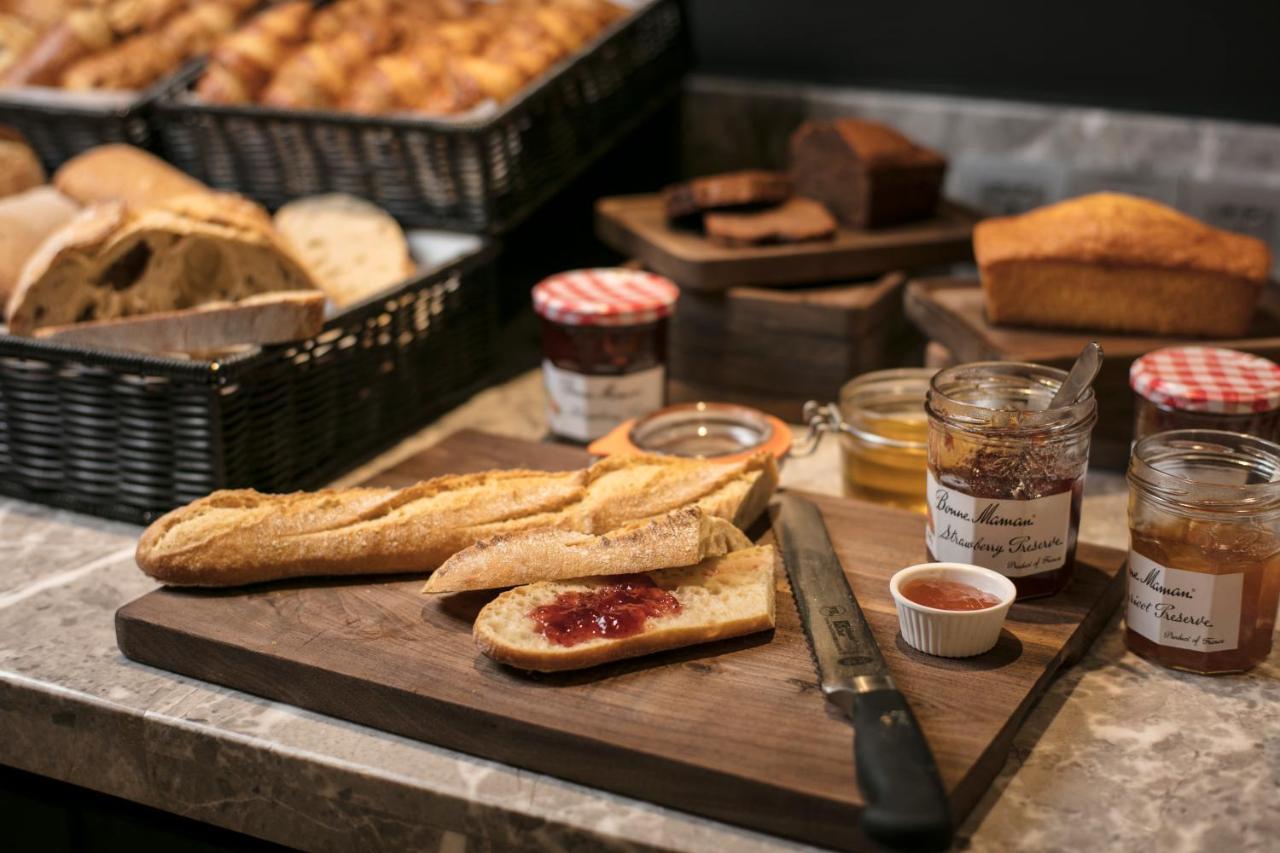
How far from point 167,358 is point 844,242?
848 millimetres

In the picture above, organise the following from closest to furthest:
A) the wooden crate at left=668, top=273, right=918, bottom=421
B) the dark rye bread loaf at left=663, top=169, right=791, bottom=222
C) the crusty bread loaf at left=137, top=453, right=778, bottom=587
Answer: the crusty bread loaf at left=137, top=453, right=778, bottom=587 < the wooden crate at left=668, top=273, right=918, bottom=421 < the dark rye bread loaf at left=663, top=169, right=791, bottom=222

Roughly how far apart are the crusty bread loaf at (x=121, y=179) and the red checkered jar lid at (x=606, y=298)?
0.51 meters

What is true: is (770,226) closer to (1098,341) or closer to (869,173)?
(869,173)

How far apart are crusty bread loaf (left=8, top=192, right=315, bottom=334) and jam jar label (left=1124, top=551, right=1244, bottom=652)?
93 cm

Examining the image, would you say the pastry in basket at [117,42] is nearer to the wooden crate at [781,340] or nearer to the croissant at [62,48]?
the croissant at [62,48]

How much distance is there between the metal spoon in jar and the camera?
1.13 metres

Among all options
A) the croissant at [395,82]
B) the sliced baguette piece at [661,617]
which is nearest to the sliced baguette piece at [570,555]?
the sliced baguette piece at [661,617]

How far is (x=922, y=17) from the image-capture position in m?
2.08

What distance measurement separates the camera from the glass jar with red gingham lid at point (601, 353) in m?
1.54

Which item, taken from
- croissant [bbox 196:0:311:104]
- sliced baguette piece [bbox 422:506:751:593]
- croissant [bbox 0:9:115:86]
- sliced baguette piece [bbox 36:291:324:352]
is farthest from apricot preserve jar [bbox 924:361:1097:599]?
croissant [bbox 0:9:115:86]

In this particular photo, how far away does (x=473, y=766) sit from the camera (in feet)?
3.31

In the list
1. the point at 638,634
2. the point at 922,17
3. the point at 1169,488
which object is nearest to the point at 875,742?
the point at 638,634

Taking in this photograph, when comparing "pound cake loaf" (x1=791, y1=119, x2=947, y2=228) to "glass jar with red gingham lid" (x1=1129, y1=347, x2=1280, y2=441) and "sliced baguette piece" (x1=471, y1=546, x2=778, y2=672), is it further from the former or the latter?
"sliced baguette piece" (x1=471, y1=546, x2=778, y2=672)

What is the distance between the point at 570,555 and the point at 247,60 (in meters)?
1.08
